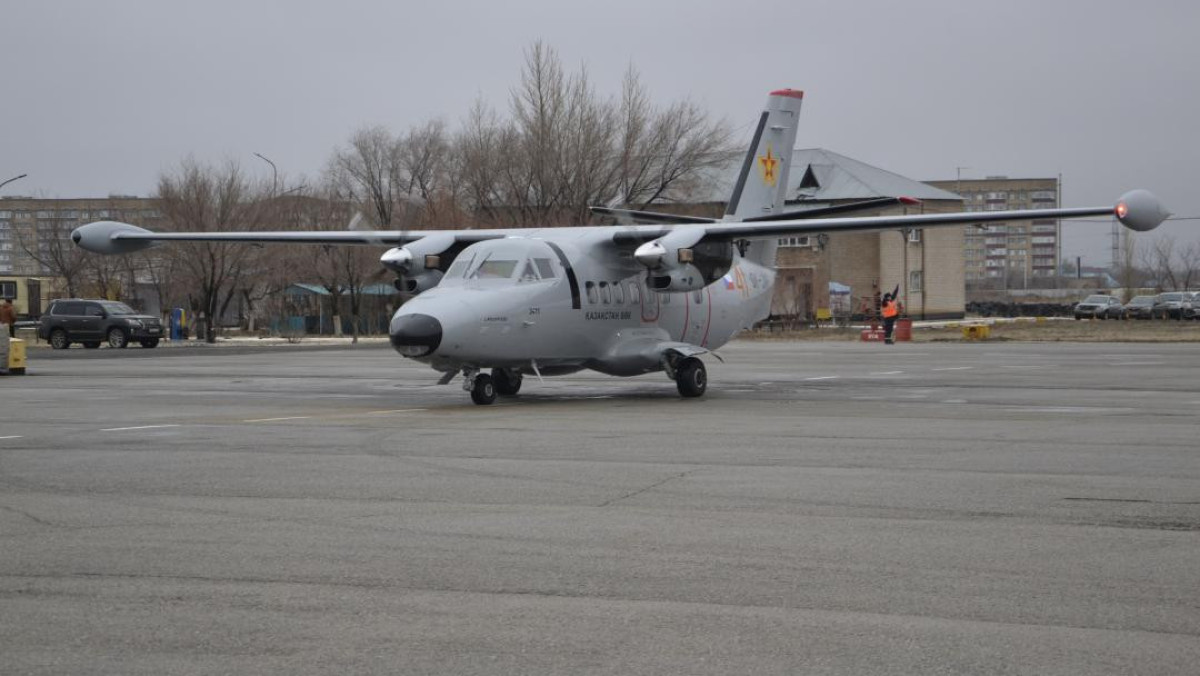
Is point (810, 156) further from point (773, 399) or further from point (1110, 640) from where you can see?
point (1110, 640)

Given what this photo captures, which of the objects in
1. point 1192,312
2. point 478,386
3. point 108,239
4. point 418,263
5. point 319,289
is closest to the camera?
point 478,386

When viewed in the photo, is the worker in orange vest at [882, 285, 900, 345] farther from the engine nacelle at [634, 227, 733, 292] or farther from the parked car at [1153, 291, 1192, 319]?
the parked car at [1153, 291, 1192, 319]

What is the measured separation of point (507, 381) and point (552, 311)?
1994 millimetres

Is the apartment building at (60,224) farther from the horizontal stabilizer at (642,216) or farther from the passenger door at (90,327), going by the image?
the horizontal stabilizer at (642,216)

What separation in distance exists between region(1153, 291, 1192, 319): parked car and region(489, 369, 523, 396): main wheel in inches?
2564

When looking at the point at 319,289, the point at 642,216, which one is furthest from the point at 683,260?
the point at 319,289

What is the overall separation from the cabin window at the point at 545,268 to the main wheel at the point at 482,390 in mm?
1718

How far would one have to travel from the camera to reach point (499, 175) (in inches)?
2260

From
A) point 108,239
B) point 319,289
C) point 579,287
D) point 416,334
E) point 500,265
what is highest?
point 108,239

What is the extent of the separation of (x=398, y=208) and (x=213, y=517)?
61647 mm

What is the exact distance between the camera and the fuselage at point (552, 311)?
1838 cm

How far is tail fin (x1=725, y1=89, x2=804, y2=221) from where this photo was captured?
81.4ft

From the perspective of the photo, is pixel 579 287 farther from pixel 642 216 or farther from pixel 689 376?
pixel 642 216

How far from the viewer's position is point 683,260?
2025 cm
